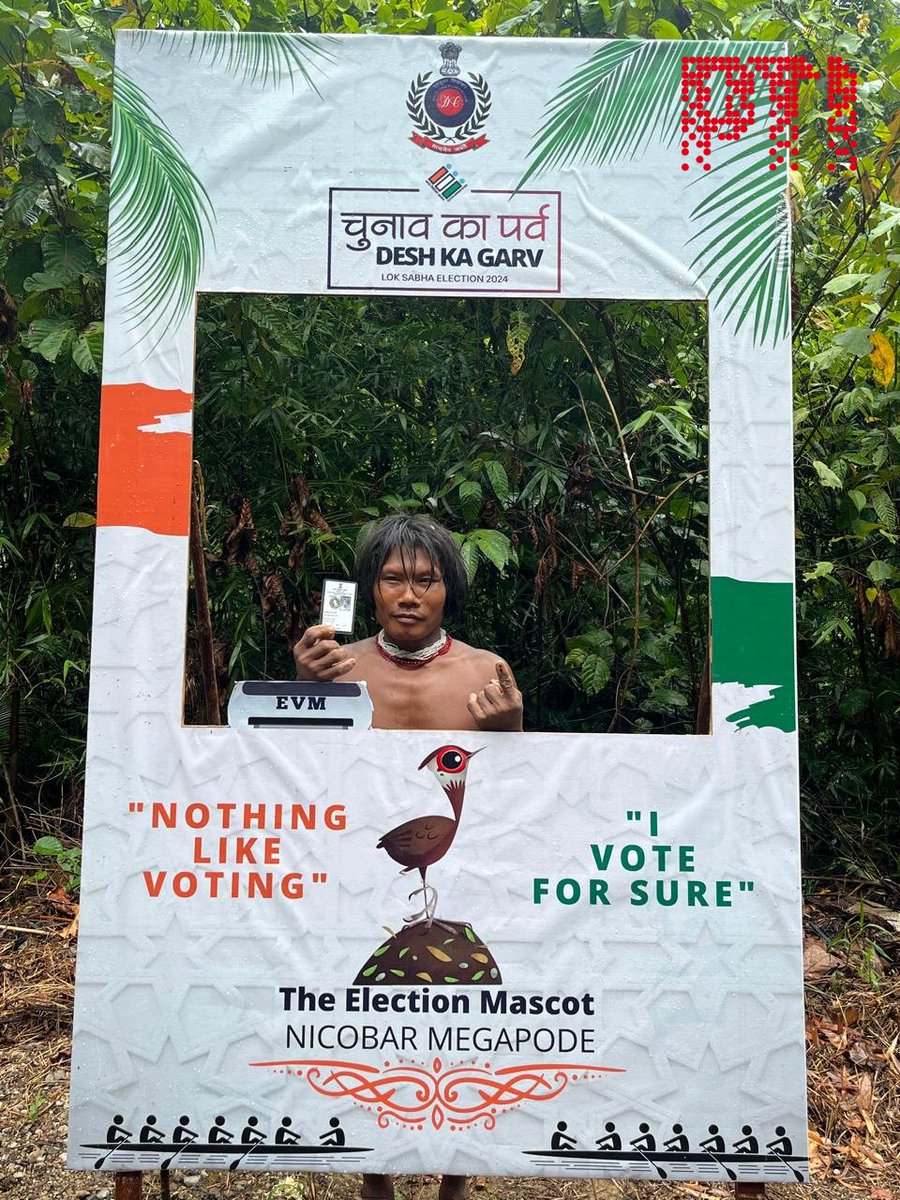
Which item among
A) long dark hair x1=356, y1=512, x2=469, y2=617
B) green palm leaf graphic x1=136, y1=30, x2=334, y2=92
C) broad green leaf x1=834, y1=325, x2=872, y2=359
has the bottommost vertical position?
long dark hair x1=356, y1=512, x2=469, y2=617

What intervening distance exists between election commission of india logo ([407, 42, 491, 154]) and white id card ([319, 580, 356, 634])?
1.11 m

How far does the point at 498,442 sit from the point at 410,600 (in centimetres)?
90

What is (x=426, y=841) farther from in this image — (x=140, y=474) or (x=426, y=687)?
(x=140, y=474)

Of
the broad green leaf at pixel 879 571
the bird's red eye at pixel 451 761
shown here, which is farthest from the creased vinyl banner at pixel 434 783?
the broad green leaf at pixel 879 571

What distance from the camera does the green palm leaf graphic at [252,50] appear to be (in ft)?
7.93

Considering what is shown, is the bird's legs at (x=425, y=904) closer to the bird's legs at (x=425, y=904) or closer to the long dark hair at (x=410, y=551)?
the bird's legs at (x=425, y=904)

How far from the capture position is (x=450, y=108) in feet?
7.91

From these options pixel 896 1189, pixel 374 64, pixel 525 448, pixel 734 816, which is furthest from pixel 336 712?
pixel 896 1189

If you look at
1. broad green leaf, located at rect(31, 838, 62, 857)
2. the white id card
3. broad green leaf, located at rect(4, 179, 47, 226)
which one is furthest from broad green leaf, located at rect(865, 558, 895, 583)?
broad green leaf, located at rect(31, 838, 62, 857)

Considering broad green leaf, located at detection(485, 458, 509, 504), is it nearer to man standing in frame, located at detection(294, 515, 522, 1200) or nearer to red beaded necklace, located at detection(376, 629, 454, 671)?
man standing in frame, located at detection(294, 515, 522, 1200)

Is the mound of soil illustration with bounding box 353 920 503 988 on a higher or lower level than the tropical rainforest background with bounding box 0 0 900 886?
lower

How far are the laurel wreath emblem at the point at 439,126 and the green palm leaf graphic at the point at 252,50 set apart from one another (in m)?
0.23

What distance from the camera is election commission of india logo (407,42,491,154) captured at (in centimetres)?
241

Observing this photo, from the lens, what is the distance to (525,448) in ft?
11.0
